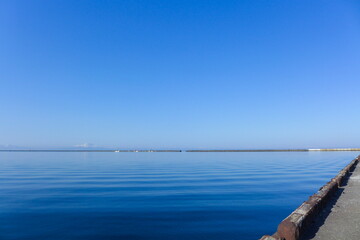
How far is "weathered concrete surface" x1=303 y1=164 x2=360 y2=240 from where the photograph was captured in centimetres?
552

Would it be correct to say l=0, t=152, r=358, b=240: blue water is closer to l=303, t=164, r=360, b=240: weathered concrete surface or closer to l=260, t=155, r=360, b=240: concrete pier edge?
l=303, t=164, r=360, b=240: weathered concrete surface

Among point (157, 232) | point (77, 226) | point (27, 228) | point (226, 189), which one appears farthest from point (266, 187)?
point (27, 228)

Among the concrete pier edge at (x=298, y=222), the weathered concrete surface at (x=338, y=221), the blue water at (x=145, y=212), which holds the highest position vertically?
the concrete pier edge at (x=298, y=222)

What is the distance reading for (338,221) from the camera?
21.6 ft

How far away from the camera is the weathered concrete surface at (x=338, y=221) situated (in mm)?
5522

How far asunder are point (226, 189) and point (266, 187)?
3.05 m

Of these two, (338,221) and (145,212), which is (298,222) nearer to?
(338,221)

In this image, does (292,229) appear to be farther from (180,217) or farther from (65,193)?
(65,193)

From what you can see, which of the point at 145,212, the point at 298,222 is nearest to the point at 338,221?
the point at 298,222

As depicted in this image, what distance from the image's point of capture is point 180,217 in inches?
412

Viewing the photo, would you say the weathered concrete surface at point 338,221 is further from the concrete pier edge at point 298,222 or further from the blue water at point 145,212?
the blue water at point 145,212

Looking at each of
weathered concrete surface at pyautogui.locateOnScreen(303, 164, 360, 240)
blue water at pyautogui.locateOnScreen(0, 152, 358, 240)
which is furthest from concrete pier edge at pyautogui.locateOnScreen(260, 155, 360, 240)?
blue water at pyautogui.locateOnScreen(0, 152, 358, 240)

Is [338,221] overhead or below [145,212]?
overhead

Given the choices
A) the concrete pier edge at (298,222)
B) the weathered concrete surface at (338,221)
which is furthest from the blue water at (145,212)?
the concrete pier edge at (298,222)
